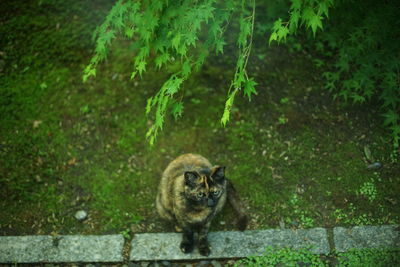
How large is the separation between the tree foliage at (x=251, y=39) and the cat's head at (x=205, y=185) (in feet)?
1.98

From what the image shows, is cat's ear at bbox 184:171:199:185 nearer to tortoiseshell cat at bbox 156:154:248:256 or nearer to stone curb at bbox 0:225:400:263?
tortoiseshell cat at bbox 156:154:248:256

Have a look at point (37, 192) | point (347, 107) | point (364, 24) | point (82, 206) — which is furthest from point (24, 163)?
point (364, 24)

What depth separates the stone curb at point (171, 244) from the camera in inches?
187

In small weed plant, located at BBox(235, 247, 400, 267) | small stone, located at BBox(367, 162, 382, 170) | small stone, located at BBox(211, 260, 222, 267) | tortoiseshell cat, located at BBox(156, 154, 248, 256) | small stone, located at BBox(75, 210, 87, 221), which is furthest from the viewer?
small stone, located at BBox(367, 162, 382, 170)

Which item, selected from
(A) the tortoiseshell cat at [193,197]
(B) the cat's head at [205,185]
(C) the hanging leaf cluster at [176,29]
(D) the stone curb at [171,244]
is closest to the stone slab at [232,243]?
(D) the stone curb at [171,244]

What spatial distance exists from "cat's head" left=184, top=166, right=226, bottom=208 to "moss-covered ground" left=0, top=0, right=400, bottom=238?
1.12 m

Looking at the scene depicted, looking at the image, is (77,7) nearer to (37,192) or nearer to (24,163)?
(24,163)

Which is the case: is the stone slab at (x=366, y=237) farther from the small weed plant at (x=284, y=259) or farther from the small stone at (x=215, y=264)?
the small stone at (x=215, y=264)

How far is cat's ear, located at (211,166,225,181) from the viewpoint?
13.4 ft

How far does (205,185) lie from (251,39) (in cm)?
159

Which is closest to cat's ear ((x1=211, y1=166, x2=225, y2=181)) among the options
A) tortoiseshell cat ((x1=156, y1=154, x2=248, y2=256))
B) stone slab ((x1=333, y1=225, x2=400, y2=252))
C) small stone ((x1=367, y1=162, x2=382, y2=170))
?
tortoiseshell cat ((x1=156, y1=154, x2=248, y2=256))

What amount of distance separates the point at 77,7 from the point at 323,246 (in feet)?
19.2

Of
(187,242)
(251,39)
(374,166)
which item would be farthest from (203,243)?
(374,166)

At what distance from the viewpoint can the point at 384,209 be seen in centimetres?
512
